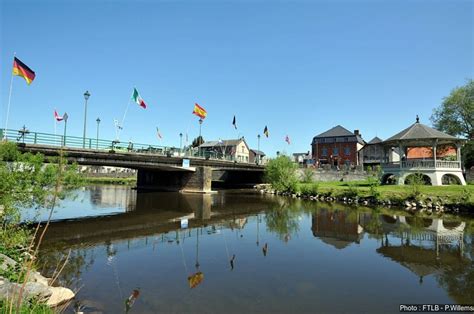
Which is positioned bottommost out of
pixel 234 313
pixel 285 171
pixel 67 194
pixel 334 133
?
pixel 234 313

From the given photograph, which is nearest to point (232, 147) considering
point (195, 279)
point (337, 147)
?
point (337, 147)

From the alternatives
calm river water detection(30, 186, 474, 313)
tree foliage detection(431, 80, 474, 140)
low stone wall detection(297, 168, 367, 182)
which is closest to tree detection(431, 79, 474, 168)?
tree foliage detection(431, 80, 474, 140)

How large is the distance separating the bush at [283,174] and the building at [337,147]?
30.7 metres

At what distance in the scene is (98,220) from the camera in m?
22.9

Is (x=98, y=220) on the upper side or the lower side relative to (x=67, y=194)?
lower

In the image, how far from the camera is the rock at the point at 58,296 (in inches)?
302

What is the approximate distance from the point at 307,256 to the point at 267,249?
2.06 meters

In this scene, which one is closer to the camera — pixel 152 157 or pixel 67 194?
pixel 67 194

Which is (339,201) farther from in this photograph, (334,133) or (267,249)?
(334,133)

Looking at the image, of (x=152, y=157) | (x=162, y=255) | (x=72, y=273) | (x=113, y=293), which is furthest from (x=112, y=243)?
(x=152, y=157)

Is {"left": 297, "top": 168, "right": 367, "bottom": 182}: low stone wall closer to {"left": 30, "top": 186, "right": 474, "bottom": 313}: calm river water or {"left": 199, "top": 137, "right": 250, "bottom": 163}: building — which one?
{"left": 30, "top": 186, "right": 474, "bottom": 313}: calm river water

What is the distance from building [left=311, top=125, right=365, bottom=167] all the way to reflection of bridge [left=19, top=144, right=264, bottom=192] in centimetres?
2464

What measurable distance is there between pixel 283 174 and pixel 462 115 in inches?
1361

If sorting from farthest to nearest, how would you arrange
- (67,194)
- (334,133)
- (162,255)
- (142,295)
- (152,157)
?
(334,133), (152,157), (67,194), (162,255), (142,295)
